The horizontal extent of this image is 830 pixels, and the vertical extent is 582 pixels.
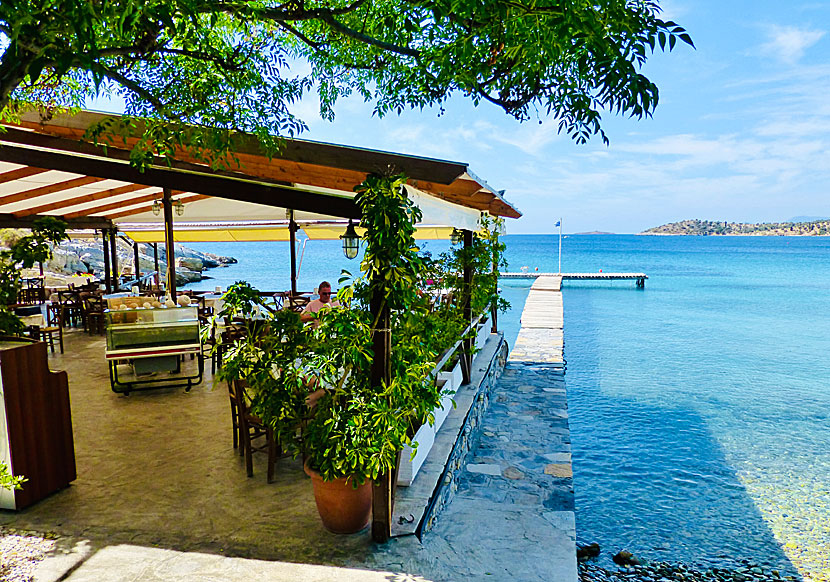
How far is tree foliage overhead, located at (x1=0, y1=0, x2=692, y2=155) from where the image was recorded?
6.69ft

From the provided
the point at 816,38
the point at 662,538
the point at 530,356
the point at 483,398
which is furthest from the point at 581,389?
the point at 816,38

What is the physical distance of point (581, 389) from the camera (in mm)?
11117

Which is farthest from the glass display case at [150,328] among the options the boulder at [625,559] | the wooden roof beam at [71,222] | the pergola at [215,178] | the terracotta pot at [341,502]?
the boulder at [625,559]

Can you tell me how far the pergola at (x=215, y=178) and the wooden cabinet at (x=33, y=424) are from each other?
5.54ft

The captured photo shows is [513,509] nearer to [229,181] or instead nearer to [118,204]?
[229,181]

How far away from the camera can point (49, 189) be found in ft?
27.4

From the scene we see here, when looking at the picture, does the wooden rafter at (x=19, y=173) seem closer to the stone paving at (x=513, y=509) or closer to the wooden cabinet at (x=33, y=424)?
the wooden cabinet at (x=33, y=424)

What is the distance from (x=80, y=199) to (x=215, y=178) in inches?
231

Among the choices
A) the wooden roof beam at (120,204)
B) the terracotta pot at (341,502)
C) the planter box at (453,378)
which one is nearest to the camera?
the terracotta pot at (341,502)

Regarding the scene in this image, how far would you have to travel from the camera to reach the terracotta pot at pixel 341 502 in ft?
11.3

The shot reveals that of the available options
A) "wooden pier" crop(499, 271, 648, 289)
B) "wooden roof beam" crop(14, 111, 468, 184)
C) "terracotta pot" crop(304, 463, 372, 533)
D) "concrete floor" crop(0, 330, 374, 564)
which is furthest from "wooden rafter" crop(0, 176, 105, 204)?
"wooden pier" crop(499, 271, 648, 289)

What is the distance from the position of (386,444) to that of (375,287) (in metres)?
0.99

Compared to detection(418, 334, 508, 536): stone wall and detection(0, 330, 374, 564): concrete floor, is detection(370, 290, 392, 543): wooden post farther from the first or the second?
detection(418, 334, 508, 536): stone wall

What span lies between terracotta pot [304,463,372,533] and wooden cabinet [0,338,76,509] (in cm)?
209
